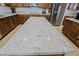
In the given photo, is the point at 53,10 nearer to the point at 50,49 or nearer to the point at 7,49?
the point at 50,49

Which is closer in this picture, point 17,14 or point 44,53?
point 44,53

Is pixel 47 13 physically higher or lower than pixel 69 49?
higher

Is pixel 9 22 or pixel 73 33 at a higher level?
pixel 9 22

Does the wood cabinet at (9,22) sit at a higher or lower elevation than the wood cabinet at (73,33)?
higher

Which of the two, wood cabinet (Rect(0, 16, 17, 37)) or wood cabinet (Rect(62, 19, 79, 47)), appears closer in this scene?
wood cabinet (Rect(0, 16, 17, 37))

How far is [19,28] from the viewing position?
2.37ft

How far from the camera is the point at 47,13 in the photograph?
2.30 ft

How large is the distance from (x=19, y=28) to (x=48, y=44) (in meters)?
0.34

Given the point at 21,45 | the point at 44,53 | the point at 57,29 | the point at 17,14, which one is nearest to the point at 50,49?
the point at 44,53

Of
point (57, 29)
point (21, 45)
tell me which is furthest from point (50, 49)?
point (57, 29)

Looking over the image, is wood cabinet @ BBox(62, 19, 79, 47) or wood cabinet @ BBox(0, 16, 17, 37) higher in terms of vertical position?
wood cabinet @ BBox(0, 16, 17, 37)

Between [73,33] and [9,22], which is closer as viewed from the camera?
[9,22]

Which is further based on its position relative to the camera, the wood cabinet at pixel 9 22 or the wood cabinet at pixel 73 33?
the wood cabinet at pixel 73 33

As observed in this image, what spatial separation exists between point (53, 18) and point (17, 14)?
32cm
